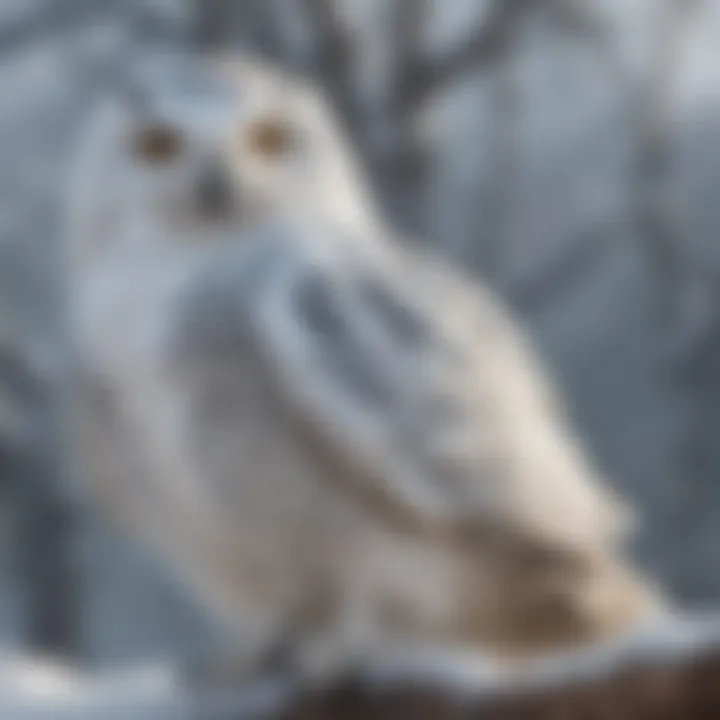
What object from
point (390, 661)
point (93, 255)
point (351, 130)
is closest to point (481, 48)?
point (351, 130)

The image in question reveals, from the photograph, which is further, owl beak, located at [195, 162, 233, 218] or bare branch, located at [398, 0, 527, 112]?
bare branch, located at [398, 0, 527, 112]

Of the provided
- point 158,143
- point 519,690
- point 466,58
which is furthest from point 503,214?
point 519,690

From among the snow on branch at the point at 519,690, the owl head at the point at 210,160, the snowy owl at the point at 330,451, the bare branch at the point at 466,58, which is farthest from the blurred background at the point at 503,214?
the snow on branch at the point at 519,690

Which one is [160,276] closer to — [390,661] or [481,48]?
[390,661]

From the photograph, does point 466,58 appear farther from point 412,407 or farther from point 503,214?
point 412,407

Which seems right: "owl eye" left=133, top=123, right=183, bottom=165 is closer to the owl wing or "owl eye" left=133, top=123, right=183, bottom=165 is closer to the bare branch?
the owl wing

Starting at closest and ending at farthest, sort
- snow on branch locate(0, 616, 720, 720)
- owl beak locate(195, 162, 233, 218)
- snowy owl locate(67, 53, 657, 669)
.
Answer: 1. snow on branch locate(0, 616, 720, 720)
2. snowy owl locate(67, 53, 657, 669)
3. owl beak locate(195, 162, 233, 218)

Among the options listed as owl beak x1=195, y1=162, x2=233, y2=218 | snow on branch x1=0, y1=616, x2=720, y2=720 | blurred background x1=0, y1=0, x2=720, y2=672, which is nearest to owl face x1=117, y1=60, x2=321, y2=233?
owl beak x1=195, y1=162, x2=233, y2=218

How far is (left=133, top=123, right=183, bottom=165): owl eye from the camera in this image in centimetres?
118

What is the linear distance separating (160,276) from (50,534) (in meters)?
1.46

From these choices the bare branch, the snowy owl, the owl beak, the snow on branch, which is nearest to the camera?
the snow on branch

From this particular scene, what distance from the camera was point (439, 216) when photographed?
96.2 inches

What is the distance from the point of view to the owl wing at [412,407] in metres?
1.03

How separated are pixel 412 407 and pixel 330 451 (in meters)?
0.06
